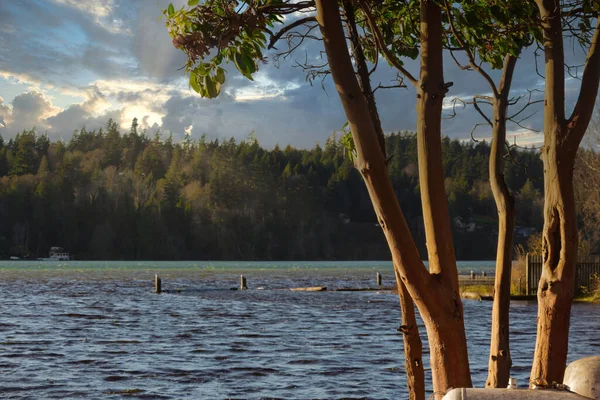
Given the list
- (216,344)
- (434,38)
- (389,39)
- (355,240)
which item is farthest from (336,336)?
(355,240)

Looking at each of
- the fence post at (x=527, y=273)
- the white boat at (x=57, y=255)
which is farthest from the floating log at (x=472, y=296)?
the white boat at (x=57, y=255)

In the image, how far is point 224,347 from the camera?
74.0 ft

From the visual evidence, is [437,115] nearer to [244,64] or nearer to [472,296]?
[244,64]

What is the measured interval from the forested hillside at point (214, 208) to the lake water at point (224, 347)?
128556 millimetres

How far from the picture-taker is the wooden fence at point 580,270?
36281 millimetres

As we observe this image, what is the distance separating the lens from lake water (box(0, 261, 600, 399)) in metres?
15.7

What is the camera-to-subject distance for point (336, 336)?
2561 centimetres

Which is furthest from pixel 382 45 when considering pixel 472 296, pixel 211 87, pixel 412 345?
pixel 472 296

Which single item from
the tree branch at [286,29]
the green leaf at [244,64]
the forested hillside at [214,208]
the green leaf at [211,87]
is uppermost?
the forested hillside at [214,208]

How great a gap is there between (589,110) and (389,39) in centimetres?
190

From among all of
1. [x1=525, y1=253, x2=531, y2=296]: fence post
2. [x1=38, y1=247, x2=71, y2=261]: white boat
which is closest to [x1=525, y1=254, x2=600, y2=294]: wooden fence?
[x1=525, y1=253, x2=531, y2=296]: fence post

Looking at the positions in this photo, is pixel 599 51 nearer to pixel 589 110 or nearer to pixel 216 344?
pixel 589 110

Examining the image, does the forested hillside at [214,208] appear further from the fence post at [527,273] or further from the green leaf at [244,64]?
the green leaf at [244,64]

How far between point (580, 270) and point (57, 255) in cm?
13644
